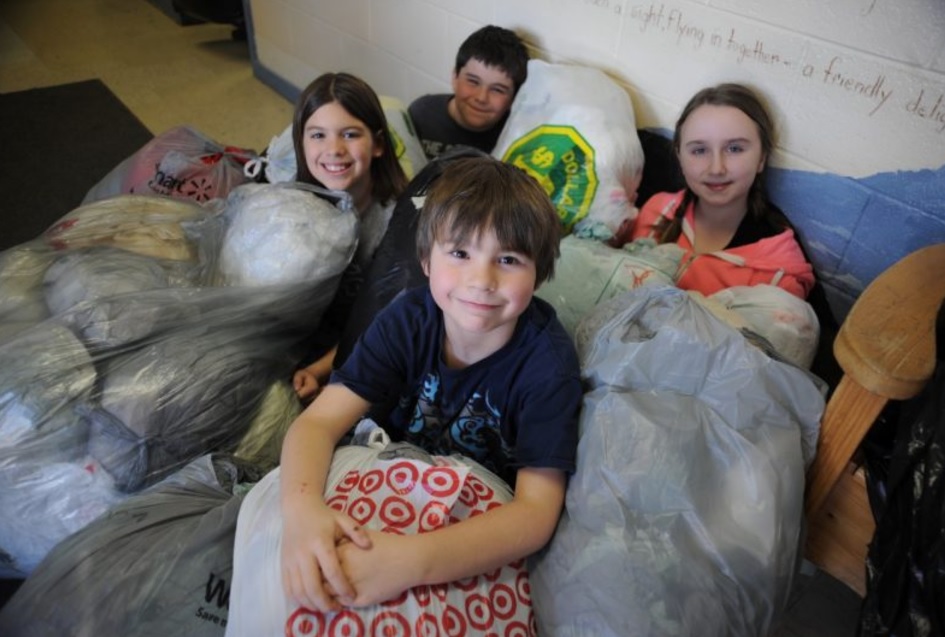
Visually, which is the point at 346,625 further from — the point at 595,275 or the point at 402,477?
the point at 595,275

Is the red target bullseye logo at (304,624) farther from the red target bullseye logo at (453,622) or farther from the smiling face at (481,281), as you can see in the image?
the smiling face at (481,281)

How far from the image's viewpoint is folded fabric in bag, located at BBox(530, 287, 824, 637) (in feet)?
2.37

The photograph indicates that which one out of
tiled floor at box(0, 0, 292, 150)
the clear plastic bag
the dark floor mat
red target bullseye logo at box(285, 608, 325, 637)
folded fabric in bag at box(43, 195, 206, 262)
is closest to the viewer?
red target bullseye logo at box(285, 608, 325, 637)

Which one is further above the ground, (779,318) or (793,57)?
(793,57)

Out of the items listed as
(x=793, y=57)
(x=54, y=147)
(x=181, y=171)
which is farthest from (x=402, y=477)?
(x=54, y=147)

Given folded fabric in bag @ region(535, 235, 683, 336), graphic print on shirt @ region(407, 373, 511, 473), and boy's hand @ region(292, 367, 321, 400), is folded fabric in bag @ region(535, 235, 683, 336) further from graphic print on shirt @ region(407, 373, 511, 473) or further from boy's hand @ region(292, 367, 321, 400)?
boy's hand @ region(292, 367, 321, 400)

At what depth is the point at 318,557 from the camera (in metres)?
0.67

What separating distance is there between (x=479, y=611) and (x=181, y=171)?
149cm

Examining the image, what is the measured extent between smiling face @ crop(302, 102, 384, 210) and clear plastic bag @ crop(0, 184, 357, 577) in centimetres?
12

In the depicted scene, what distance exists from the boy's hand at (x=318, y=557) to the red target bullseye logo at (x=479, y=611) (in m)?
0.15

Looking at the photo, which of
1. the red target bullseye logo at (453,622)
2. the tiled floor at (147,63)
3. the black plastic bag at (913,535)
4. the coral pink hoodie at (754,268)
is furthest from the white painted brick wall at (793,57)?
the tiled floor at (147,63)

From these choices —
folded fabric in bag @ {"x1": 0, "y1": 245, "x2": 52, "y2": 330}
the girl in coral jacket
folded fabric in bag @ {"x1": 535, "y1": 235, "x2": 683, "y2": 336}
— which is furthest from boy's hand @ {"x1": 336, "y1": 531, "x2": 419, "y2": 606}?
the girl in coral jacket

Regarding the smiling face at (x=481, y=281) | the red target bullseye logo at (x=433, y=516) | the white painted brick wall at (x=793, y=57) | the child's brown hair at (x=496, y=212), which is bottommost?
the red target bullseye logo at (x=433, y=516)

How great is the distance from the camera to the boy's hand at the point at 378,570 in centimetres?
67
